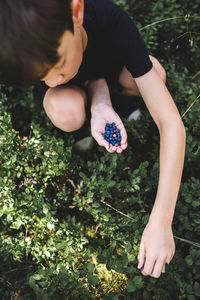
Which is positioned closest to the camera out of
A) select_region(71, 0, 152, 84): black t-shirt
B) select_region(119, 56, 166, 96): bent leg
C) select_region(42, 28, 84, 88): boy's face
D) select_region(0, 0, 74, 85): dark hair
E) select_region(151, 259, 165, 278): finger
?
select_region(0, 0, 74, 85): dark hair

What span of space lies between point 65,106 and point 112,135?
431 millimetres

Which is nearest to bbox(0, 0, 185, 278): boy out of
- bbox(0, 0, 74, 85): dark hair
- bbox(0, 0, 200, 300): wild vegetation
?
bbox(0, 0, 74, 85): dark hair

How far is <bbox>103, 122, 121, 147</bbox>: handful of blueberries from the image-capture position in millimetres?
1820

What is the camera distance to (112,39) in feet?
6.04

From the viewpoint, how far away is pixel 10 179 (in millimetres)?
→ 1925

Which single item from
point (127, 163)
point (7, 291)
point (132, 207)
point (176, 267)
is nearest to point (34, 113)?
point (127, 163)

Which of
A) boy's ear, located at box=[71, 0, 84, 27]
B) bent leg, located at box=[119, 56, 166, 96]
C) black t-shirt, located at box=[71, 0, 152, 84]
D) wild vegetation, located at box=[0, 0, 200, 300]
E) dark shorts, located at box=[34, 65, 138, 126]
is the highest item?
boy's ear, located at box=[71, 0, 84, 27]

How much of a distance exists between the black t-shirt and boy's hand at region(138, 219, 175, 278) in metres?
1.02

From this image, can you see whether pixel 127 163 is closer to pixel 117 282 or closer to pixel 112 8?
pixel 117 282

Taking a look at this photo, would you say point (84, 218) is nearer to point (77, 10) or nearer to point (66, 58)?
point (66, 58)

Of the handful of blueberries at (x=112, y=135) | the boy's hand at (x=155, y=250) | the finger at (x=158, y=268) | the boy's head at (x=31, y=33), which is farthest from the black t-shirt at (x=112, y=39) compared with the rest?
the finger at (x=158, y=268)

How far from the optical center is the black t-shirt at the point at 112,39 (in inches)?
69.6

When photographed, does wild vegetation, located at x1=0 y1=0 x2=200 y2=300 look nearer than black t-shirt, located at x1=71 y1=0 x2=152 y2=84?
Yes

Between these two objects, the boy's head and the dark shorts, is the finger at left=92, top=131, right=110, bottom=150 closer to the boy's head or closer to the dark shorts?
the dark shorts
